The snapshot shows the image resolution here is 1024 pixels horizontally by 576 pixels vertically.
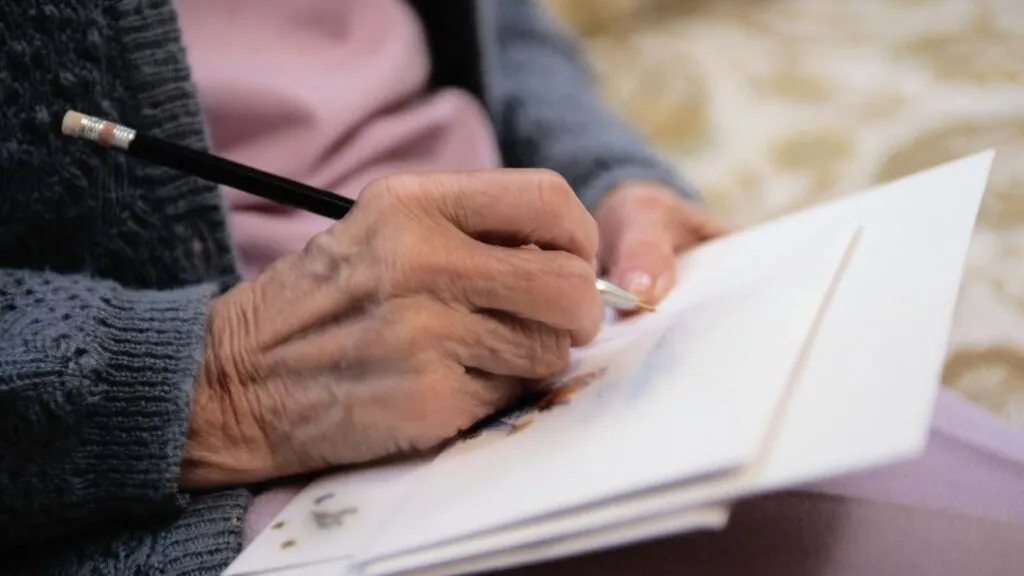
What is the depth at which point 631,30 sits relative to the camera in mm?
1330

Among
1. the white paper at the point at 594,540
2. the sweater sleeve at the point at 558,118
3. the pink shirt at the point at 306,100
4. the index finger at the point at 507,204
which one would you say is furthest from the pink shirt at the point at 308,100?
the white paper at the point at 594,540

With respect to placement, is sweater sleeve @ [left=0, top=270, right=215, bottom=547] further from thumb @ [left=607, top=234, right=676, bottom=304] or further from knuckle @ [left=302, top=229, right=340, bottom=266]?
thumb @ [left=607, top=234, right=676, bottom=304]

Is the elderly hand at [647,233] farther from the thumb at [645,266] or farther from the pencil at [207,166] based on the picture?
the pencil at [207,166]

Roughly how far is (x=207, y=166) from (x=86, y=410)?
0.49ft

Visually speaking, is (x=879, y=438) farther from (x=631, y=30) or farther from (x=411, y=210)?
(x=631, y=30)

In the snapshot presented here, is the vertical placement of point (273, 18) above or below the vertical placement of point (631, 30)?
below

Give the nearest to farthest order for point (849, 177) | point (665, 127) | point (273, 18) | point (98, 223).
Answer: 1. point (98, 223)
2. point (273, 18)
3. point (849, 177)
4. point (665, 127)

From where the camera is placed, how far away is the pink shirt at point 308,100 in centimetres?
65

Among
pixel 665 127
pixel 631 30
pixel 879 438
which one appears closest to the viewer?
pixel 879 438

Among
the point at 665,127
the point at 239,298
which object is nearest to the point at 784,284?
the point at 239,298

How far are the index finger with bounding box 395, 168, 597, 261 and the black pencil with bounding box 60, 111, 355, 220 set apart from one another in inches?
2.8

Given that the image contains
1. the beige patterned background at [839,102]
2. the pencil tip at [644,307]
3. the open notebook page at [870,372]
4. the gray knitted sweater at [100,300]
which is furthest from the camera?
A: the beige patterned background at [839,102]

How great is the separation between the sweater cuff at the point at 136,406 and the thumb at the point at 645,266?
0.28m

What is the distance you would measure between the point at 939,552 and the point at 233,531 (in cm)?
35
